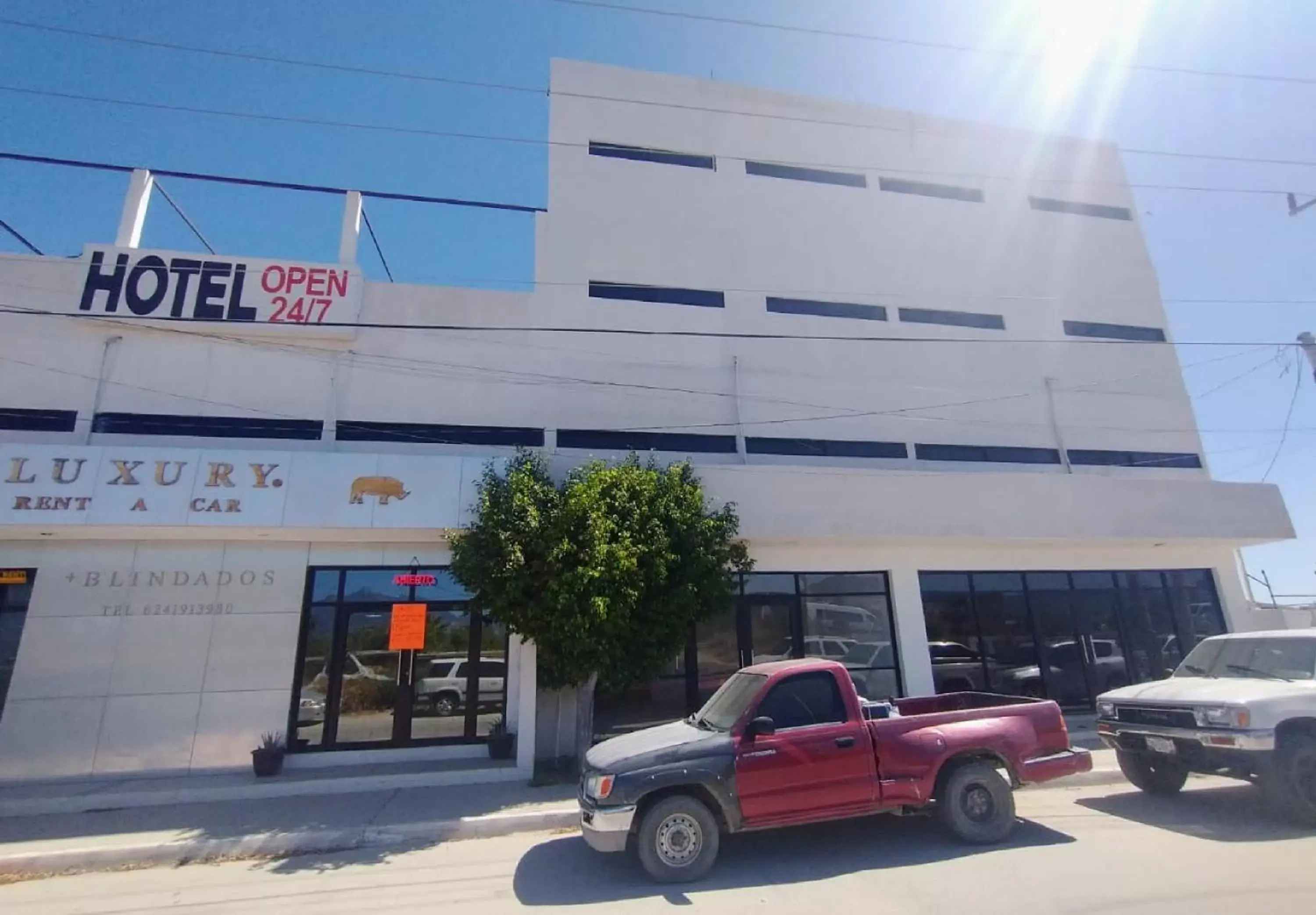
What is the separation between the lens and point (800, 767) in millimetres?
6191

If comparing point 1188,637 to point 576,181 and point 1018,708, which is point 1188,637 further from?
point 576,181

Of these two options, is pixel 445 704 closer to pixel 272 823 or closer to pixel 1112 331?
pixel 272 823

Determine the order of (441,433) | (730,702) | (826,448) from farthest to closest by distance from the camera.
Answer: (826,448)
(441,433)
(730,702)

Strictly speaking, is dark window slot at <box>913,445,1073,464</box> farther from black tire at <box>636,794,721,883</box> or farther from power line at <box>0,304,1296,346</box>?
black tire at <box>636,794,721,883</box>

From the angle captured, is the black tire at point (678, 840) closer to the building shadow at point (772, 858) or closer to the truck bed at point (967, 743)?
the building shadow at point (772, 858)

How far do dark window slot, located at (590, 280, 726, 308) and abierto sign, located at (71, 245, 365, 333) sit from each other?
540 cm

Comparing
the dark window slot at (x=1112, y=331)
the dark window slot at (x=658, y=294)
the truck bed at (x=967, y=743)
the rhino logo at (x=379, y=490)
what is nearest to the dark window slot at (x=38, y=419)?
the rhino logo at (x=379, y=490)

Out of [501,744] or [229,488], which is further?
[501,744]

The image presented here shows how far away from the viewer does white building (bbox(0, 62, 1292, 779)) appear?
1083 cm

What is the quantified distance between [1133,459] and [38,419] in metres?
24.9

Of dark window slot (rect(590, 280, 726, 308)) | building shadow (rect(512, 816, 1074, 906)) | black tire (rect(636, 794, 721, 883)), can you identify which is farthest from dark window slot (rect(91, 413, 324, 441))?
black tire (rect(636, 794, 721, 883))

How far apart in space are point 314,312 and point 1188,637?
2020cm

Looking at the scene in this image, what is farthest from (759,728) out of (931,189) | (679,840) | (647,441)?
(931,189)

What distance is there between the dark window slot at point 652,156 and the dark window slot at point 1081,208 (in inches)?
411
